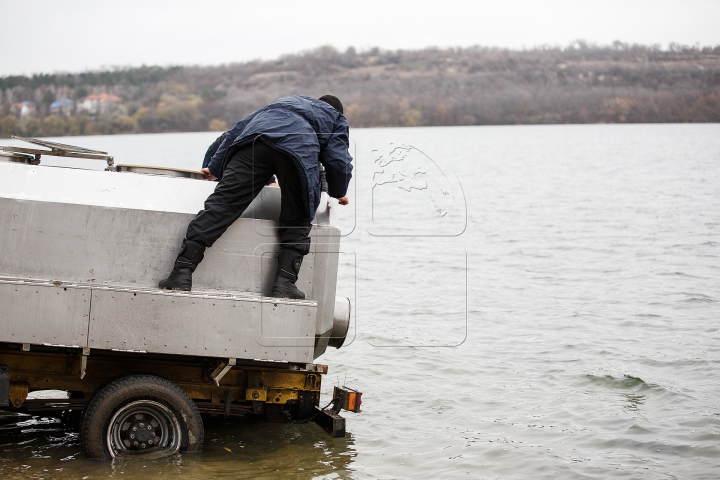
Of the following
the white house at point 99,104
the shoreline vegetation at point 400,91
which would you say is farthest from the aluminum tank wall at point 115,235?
the white house at point 99,104

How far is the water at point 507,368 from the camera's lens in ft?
21.8

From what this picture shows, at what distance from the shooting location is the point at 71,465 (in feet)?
19.3

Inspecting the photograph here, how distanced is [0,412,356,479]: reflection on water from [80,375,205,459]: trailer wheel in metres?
0.09

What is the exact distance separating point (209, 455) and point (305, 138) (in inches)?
99.0

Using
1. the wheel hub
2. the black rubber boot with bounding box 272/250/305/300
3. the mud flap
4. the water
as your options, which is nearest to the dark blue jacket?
the black rubber boot with bounding box 272/250/305/300

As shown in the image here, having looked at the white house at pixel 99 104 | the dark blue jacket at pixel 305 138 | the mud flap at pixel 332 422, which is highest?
the white house at pixel 99 104

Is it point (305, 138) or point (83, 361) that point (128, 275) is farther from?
point (305, 138)

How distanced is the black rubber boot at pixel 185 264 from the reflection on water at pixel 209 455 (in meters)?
1.29

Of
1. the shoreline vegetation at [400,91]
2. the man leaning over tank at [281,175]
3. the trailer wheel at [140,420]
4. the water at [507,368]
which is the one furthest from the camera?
the shoreline vegetation at [400,91]

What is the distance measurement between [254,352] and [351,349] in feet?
18.9

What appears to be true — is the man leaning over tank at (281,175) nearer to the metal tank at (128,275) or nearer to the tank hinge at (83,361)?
the metal tank at (128,275)

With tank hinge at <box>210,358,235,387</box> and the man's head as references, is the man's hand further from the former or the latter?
tank hinge at <box>210,358,235,387</box>

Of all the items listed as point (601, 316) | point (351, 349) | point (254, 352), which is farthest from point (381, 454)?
point (601, 316)

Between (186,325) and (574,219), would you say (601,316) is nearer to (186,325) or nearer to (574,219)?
(186,325)
